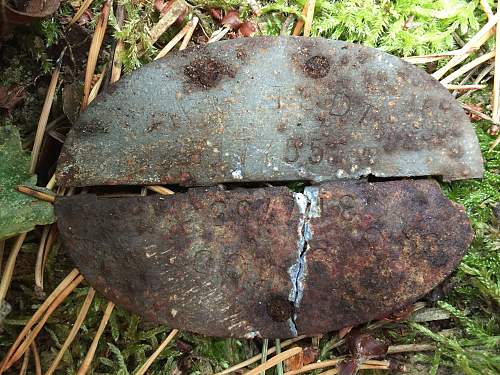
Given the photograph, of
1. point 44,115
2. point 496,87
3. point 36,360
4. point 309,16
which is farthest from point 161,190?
point 496,87

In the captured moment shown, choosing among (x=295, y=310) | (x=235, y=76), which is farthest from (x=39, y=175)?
(x=295, y=310)

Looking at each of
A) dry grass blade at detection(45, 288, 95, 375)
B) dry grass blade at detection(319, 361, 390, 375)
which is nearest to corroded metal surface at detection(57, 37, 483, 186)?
dry grass blade at detection(45, 288, 95, 375)

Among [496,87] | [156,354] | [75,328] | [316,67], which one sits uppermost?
[316,67]

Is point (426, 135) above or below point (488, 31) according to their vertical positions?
below

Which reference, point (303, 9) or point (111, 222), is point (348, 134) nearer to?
point (303, 9)

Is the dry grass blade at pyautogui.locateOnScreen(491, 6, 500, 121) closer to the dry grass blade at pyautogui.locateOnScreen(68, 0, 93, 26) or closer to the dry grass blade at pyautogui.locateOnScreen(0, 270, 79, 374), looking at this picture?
the dry grass blade at pyautogui.locateOnScreen(68, 0, 93, 26)

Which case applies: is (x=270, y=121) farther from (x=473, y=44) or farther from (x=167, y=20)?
(x=473, y=44)
